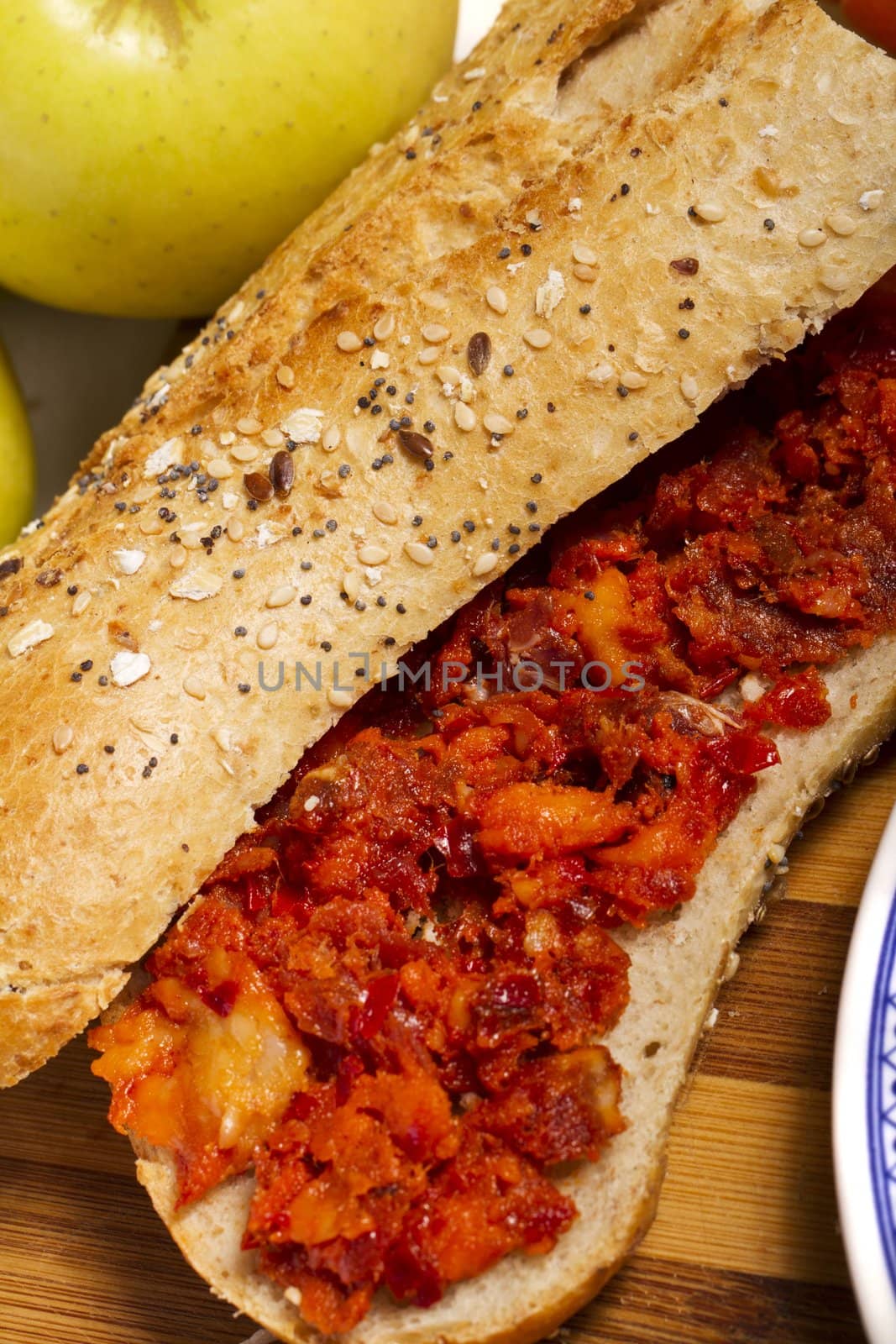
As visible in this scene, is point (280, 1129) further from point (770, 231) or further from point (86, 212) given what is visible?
point (86, 212)

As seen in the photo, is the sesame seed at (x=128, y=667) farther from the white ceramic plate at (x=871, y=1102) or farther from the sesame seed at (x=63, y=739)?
the white ceramic plate at (x=871, y=1102)

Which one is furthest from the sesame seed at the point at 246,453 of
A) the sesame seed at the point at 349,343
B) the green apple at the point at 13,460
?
→ the green apple at the point at 13,460

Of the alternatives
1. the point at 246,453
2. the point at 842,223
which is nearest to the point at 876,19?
the point at 842,223

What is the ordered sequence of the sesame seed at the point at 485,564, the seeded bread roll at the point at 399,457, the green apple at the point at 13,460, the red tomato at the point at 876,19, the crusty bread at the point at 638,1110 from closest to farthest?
the crusty bread at the point at 638,1110 → the seeded bread roll at the point at 399,457 → the sesame seed at the point at 485,564 → the red tomato at the point at 876,19 → the green apple at the point at 13,460

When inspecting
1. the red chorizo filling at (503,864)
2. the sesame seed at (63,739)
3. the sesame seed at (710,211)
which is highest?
the sesame seed at (710,211)

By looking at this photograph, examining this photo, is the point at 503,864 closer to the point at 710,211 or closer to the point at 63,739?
the point at 63,739

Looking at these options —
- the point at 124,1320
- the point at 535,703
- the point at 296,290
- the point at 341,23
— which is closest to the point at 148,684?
the point at 535,703

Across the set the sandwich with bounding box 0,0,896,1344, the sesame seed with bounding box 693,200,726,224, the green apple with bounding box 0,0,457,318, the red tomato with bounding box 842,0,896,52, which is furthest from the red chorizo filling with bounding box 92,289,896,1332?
the green apple with bounding box 0,0,457,318
